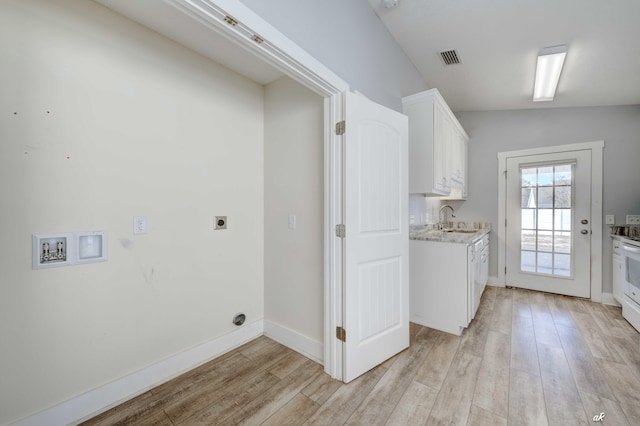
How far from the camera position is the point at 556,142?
12.2 ft

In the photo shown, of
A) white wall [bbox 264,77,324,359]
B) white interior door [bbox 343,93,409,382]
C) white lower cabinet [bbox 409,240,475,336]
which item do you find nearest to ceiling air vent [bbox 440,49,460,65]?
white interior door [bbox 343,93,409,382]

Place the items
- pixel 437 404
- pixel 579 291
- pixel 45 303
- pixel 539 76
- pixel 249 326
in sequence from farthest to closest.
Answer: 1. pixel 579 291
2. pixel 539 76
3. pixel 249 326
4. pixel 437 404
5. pixel 45 303

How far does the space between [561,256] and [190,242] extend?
477cm

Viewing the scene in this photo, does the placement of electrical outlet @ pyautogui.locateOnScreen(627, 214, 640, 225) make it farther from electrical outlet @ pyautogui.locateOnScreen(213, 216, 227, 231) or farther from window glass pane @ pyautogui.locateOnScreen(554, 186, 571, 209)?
electrical outlet @ pyautogui.locateOnScreen(213, 216, 227, 231)

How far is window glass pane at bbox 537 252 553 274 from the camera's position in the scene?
3.74m

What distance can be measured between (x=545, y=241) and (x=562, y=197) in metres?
0.66

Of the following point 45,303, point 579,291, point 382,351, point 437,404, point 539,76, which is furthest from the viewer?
point 579,291

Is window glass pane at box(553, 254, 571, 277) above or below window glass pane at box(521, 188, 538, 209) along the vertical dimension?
below

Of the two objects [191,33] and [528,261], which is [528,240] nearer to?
[528,261]

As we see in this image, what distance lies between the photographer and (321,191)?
2.08m

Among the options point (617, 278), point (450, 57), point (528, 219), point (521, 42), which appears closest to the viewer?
point (521, 42)

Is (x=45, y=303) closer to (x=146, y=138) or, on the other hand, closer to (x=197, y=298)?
(x=197, y=298)

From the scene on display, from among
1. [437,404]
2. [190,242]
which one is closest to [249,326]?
[190,242]

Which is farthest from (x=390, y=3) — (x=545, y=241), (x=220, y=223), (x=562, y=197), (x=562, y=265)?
(x=562, y=265)
